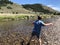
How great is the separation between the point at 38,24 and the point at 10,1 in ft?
592

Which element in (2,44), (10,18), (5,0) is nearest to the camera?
(2,44)

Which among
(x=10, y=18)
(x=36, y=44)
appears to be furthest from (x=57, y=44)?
(x=10, y=18)

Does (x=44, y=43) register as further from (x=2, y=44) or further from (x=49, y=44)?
(x=2, y=44)

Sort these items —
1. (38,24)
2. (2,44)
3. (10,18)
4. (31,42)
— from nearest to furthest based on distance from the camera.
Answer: (38,24) < (31,42) < (2,44) < (10,18)

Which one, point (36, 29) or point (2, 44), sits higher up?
point (36, 29)

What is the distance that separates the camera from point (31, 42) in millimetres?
20938

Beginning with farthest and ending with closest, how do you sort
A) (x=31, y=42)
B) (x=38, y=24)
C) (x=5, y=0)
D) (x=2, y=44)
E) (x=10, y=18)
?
1. (x=5, y=0)
2. (x=10, y=18)
3. (x=2, y=44)
4. (x=31, y=42)
5. (x=38, y=24)

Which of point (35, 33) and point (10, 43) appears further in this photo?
point (10, 43)

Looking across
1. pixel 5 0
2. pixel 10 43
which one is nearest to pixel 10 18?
pixel 10 43

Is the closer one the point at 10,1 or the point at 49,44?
the point at 49,44

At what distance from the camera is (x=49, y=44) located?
2111cm

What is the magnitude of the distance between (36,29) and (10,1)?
179927mm

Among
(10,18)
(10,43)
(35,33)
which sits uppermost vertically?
(35,33)

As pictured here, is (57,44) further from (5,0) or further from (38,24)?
(5,0)
